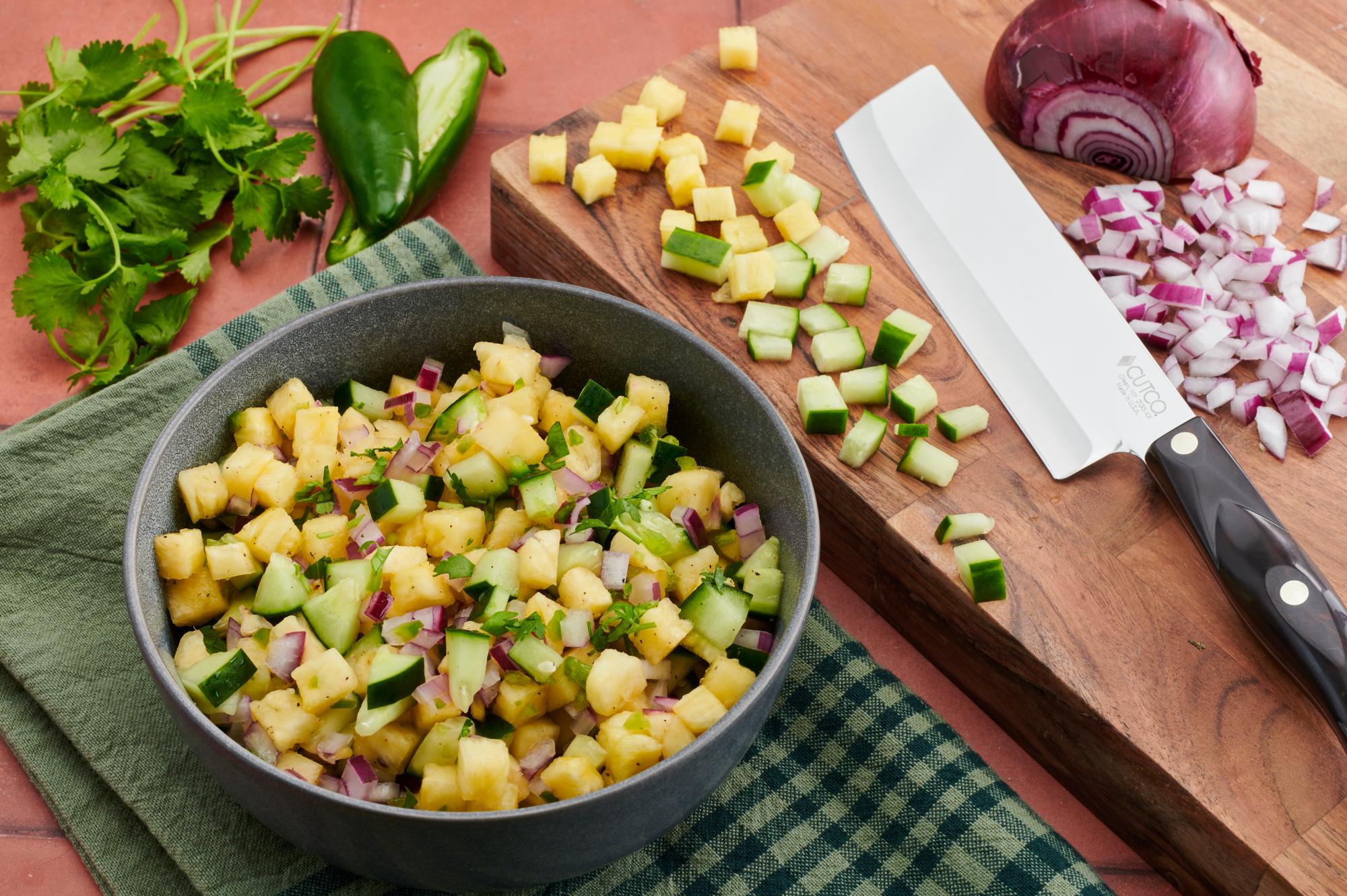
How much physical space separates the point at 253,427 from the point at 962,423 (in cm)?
90

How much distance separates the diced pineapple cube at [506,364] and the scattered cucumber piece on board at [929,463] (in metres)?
0.50

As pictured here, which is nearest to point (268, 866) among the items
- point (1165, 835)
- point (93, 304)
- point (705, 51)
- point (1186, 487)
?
point (93, 304)

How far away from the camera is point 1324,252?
75.3 inches

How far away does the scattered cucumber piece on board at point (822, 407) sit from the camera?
166 centimetres

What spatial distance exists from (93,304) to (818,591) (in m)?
1.14

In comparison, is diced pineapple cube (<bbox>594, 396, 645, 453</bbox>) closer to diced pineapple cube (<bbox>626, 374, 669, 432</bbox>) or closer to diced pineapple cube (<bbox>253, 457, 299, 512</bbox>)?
diced pineapple cube (<bbox>626, 374, 669, 432</bbox>)

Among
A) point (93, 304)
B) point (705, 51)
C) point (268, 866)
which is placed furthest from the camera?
point (705, 51)

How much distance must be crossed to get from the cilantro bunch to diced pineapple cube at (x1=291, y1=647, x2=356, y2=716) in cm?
72

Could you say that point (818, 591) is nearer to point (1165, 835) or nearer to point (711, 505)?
point (711, 505)

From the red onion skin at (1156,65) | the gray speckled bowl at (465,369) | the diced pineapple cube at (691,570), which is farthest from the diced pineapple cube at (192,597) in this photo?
the red onion skin at (1156,65)

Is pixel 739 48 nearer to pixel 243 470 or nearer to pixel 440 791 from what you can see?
pixel 243 470

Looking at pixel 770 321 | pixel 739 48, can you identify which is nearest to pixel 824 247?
pixel 770 321

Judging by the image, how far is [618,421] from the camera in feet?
5.08

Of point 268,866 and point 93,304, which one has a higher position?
point 93,304
